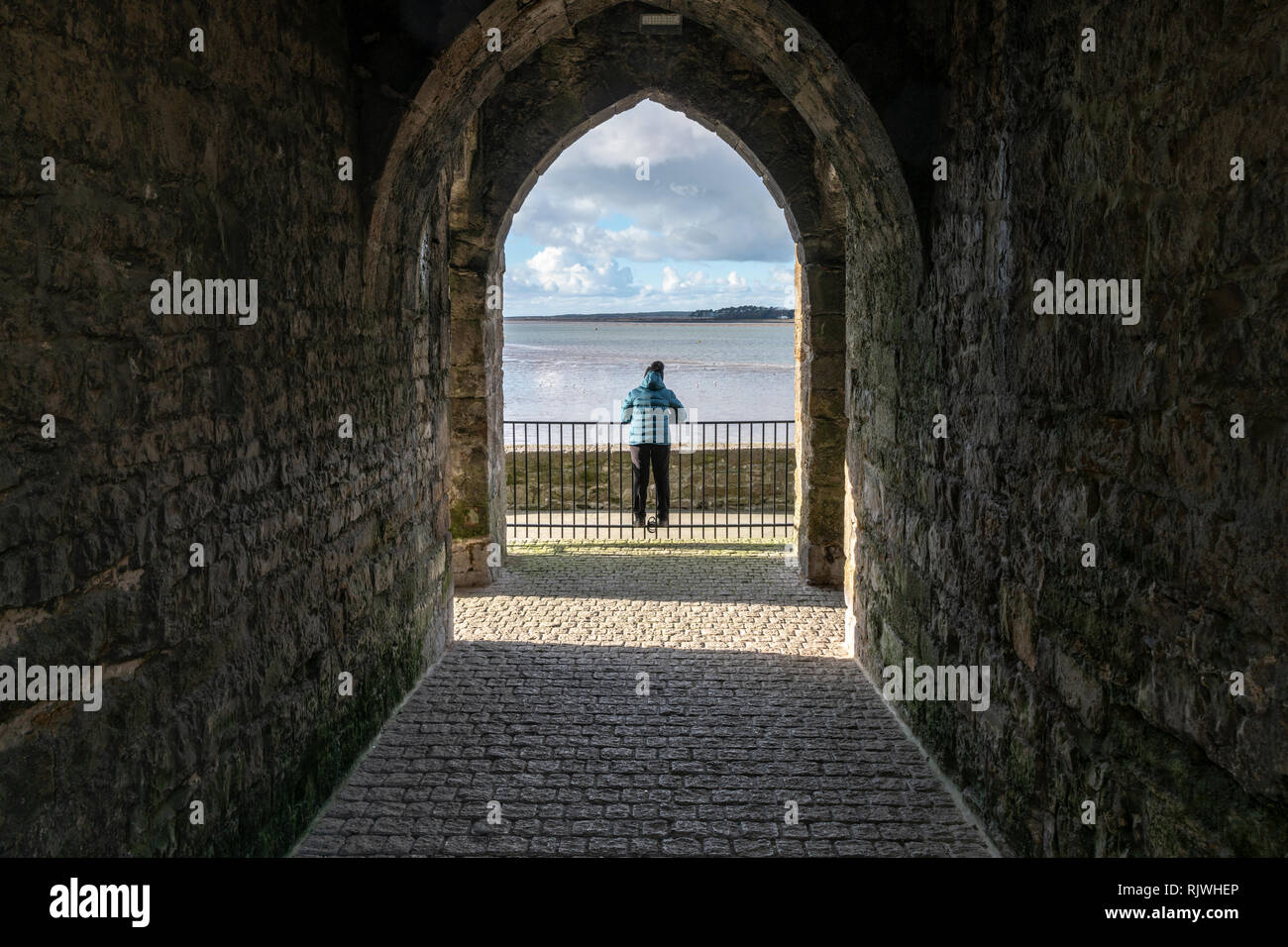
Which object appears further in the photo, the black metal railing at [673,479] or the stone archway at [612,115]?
the black metal railing at [673,479]

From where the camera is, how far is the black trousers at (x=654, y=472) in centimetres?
1127

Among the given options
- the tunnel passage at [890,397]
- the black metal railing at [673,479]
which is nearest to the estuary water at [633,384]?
the black metal railing at [673,479]

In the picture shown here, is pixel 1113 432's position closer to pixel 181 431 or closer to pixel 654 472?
pixel 181 431

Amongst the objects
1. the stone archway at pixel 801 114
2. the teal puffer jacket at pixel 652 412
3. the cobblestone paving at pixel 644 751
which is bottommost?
the cobblestone paving at pixel 644 751

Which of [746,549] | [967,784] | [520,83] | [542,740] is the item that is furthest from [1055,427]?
[746,549]

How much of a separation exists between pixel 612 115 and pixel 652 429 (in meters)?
3.22

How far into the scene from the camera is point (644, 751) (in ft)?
15.9

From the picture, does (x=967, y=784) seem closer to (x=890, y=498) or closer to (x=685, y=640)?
(x=890, y=498)

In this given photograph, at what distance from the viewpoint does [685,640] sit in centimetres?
698

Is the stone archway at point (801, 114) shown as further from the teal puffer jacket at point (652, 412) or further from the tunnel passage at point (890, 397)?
the teal puffer jacket at point (652, 412)

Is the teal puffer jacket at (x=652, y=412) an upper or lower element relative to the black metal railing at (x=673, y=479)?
upper

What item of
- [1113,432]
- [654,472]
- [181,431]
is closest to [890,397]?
[1113,432]

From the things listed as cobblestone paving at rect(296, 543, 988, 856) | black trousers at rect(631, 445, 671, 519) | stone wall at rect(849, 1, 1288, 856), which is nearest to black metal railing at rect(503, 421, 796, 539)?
black trousers at rect(631, 445, 671, 519)

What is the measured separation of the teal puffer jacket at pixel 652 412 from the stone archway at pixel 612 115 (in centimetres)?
227
